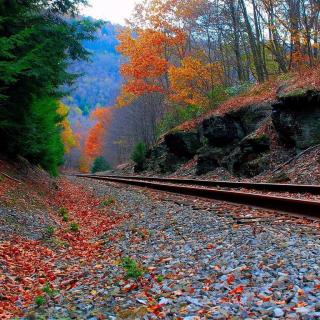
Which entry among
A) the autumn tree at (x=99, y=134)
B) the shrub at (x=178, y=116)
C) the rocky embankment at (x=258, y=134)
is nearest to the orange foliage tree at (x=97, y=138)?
the autumn tree at (x=99, y=134)

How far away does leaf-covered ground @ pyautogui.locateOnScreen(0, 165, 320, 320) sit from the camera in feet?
12.7

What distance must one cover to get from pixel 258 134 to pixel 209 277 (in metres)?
14.5

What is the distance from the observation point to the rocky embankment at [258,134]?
52.1 feet

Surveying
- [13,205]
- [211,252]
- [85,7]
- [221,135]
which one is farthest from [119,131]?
[211,252]

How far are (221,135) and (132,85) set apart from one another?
17287 mm

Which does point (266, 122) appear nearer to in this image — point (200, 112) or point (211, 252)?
point (200, 112)

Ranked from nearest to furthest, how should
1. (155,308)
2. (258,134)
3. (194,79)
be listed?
(155,308), (258,134), (194,79)

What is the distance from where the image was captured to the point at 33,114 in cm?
1517

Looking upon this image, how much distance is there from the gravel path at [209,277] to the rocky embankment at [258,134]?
949 cm

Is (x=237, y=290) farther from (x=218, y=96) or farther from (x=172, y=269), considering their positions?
(x=218, y=96)

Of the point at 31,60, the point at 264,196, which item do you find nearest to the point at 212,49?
the point at 31,60

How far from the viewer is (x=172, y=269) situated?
17.1ft

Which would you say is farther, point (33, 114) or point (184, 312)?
point (33, 114)

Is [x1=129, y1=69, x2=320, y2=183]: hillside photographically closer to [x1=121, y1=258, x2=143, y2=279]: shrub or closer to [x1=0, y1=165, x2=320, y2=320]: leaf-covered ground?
[x1=0, y1=165, x2=320, y2=320]: leaf-covered ground
